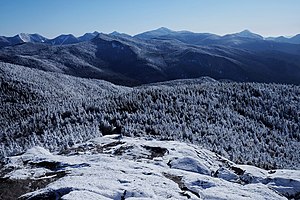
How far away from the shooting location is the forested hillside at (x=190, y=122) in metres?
22.8

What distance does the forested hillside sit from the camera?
2280 cm

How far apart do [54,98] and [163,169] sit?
47.7 metres

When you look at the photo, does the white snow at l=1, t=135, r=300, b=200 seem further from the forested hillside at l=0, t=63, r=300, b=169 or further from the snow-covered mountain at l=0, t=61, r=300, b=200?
the forested hillside at l=0, t=63, r=300, b=169

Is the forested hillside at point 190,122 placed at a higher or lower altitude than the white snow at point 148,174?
lower

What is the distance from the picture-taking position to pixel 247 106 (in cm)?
3997

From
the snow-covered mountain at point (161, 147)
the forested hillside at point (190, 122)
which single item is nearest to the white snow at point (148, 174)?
the snow-covered mountain at point (161, 147)

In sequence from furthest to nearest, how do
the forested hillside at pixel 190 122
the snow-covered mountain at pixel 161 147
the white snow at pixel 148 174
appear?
the forested hillside at pixel 190 122 → the snow-covered mountain at pixel 161 147 → the white snow at pixel 148 174

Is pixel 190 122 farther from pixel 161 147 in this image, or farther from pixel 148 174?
pixel 148 174

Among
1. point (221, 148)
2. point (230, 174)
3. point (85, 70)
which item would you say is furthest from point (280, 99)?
point (85, 70)

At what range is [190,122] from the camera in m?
29.5

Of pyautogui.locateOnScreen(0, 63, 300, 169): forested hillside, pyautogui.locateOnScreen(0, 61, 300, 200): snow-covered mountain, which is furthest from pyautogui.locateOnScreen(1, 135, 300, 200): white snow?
pyautogui.locateOnScreen(0, 63, 300, 169): forested hillside

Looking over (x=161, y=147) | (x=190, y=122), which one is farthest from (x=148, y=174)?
(x=190, y=122)

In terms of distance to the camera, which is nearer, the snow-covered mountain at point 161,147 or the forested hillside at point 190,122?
the snow-covered mountain at point 161,147

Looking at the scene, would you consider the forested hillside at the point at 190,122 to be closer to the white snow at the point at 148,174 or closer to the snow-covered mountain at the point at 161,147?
the snow-covered mountain at the point at 161,147
